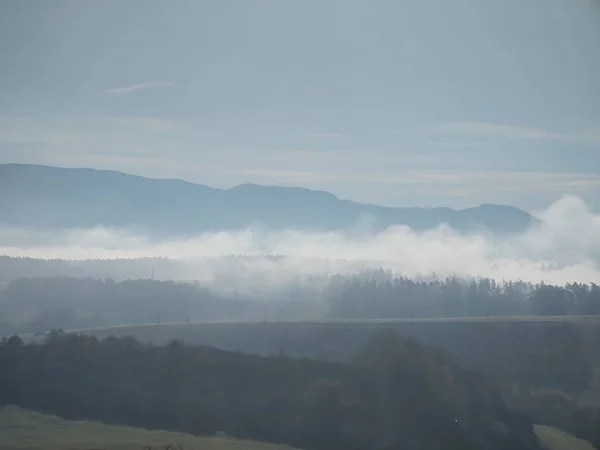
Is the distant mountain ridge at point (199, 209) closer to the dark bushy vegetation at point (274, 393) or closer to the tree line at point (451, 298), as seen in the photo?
the tree line at point (451, 298)

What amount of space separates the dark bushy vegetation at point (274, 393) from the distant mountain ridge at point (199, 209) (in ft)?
6.78

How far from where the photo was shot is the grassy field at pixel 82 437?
8.70m

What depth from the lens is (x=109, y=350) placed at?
10164mm

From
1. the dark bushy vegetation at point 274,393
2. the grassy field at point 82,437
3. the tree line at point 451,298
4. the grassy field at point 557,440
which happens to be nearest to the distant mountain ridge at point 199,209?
the tree line at point 451,298

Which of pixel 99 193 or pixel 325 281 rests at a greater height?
pixel 99 193

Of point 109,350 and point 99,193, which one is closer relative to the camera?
point 109,350

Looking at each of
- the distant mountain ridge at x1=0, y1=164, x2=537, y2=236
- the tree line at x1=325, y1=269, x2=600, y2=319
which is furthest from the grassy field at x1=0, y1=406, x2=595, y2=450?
the distant mountain ridge at x1=0, y1=164, x2=537, y2=236

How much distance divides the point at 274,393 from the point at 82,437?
2.34 meters

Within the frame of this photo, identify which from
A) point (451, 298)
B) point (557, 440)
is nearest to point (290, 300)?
point (451, 298)

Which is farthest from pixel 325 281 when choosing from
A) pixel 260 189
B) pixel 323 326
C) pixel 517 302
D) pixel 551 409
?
pixel 551 409

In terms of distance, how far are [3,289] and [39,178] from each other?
1637 mm

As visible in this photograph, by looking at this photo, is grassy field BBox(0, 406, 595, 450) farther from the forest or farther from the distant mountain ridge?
the distant mountain ridge

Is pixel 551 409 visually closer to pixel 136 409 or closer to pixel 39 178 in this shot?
pixel 136 409

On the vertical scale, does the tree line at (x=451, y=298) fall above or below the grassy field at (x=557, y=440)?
above
